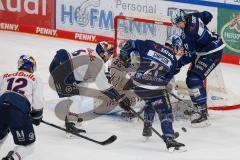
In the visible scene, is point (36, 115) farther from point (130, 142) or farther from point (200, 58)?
point (200, 58)

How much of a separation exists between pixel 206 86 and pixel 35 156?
9.65ft

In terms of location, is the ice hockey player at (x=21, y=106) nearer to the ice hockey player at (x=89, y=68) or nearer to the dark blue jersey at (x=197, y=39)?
the ice hockey player at (x=89, y=68)

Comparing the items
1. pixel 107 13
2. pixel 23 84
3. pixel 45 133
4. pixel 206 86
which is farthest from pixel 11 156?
pixel 107 13

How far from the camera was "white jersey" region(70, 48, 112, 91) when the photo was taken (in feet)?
28.2

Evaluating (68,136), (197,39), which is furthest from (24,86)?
(197,39)

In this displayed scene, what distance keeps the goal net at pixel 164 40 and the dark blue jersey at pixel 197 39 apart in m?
0.60

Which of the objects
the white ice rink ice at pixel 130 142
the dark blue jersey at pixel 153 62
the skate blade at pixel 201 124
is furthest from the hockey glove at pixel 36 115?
the skate blade at pixel 201 124

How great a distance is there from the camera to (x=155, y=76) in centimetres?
Result: 823

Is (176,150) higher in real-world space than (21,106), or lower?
lower

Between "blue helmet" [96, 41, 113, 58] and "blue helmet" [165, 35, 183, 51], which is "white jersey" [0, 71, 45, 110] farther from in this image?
"blue helmet" [165, 35, 183, 51]

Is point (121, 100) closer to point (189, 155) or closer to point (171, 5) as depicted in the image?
point (189, 155)

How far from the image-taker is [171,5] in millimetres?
12250

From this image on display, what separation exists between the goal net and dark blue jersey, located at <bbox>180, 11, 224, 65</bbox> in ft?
1.97

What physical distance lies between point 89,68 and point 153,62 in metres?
0.93
